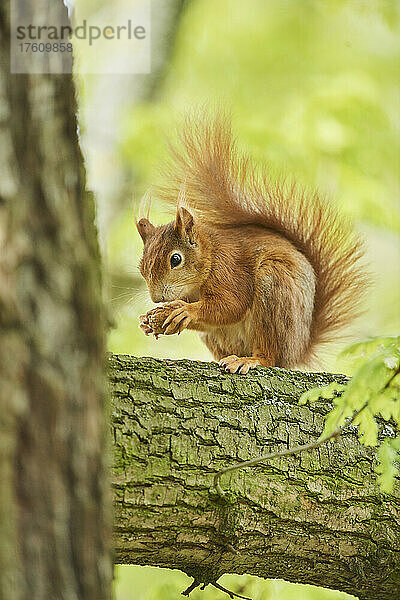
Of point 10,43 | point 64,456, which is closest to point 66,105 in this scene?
point 10,43

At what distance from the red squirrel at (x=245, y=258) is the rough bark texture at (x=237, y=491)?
639mm

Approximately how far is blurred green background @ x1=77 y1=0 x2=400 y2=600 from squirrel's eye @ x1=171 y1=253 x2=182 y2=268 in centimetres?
30

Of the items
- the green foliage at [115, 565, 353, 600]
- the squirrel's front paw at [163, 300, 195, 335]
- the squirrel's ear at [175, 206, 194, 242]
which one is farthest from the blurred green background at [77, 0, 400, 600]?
the squirrel's front paw at [163, 300, 195, 335]

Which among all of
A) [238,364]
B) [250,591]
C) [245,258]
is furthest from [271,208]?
[250,591]

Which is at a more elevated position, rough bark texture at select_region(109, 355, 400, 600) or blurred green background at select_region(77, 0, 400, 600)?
blurred green background at select_region(77, 0, 400, 600)

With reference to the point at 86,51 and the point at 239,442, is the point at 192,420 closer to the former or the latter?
the point at 239,442

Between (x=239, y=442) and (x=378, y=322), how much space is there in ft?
11.4

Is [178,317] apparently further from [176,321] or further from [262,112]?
[262,112]

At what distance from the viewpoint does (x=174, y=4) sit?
465 cm

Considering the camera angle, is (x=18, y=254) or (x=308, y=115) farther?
(x=308, y=115)

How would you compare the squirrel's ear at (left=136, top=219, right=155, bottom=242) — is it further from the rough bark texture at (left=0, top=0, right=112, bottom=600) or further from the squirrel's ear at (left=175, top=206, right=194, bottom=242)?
the rough bark texture at (left=0, top=0, right=112, bottom=600)

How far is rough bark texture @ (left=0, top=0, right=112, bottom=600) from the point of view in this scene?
0.86 meters

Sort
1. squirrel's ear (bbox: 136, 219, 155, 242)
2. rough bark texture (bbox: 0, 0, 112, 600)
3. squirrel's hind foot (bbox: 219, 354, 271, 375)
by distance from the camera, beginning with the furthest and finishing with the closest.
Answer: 1. squirrel's ear (bbox: 136, 219, 155, 242)
2. squirrel's hind foot (bbox: 219, 354, 271, 375)
3. rough bark texture (bbox: 0, 0, 112, 600)

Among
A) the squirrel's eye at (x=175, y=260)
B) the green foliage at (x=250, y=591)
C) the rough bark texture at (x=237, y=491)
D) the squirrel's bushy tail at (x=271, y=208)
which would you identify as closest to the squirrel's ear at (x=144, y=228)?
the squirrel's bushy tail at (x=271, y=208)
